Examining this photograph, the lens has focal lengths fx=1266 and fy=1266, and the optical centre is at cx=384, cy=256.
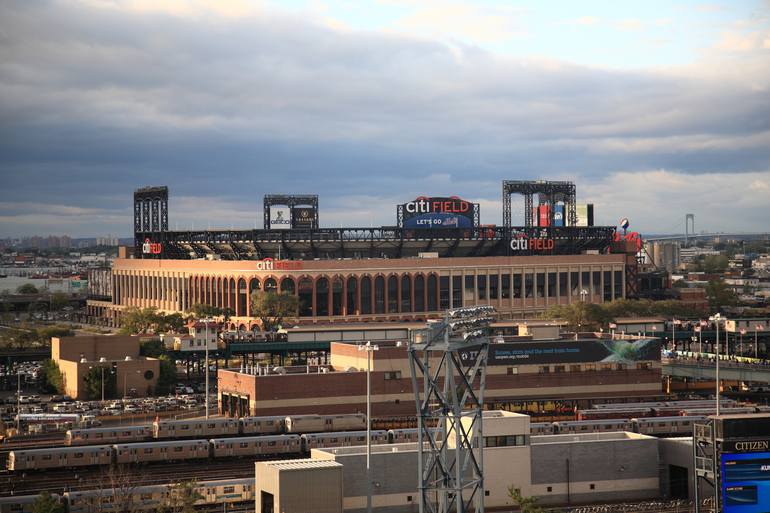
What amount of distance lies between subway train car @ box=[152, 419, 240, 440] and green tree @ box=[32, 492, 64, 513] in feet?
95.8

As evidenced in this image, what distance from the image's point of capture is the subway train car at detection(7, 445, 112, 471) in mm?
94250

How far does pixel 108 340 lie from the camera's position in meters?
150

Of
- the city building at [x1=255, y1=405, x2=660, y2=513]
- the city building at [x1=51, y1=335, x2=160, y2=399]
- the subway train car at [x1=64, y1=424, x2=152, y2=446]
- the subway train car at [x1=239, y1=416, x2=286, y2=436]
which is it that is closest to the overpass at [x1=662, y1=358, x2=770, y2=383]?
the subway train car at [x1=239, y1=416, x2=286, y2=436]

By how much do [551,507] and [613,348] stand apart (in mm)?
47407

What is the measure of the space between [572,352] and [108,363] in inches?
2071

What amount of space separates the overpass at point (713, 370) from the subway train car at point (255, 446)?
63.6 m

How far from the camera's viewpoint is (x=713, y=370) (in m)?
149

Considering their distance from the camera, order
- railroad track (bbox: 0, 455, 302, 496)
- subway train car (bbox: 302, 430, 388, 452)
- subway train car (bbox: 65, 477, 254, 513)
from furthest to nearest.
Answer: subway train car (bbox: 302, 430, 388, 452) < railroad track (bbox: 0, 455, 302, 496) < subway train car (bbox: 65, 477, 254, 513)

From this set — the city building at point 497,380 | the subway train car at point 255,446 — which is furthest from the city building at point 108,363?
the subway train car at point 255,446

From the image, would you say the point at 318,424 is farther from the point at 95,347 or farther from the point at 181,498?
the point at 95,347

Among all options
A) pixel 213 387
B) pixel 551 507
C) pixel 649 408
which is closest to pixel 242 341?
pixel 213 387

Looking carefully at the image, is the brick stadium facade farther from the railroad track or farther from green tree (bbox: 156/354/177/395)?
green tree (bbox: 156/354/177/395)

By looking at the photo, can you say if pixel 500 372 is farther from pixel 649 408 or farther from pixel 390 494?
pixel 390 494

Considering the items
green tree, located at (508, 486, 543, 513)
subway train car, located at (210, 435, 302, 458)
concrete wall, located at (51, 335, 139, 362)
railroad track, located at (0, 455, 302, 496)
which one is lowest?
railroad track, located at (0, 455, 302, 496)
